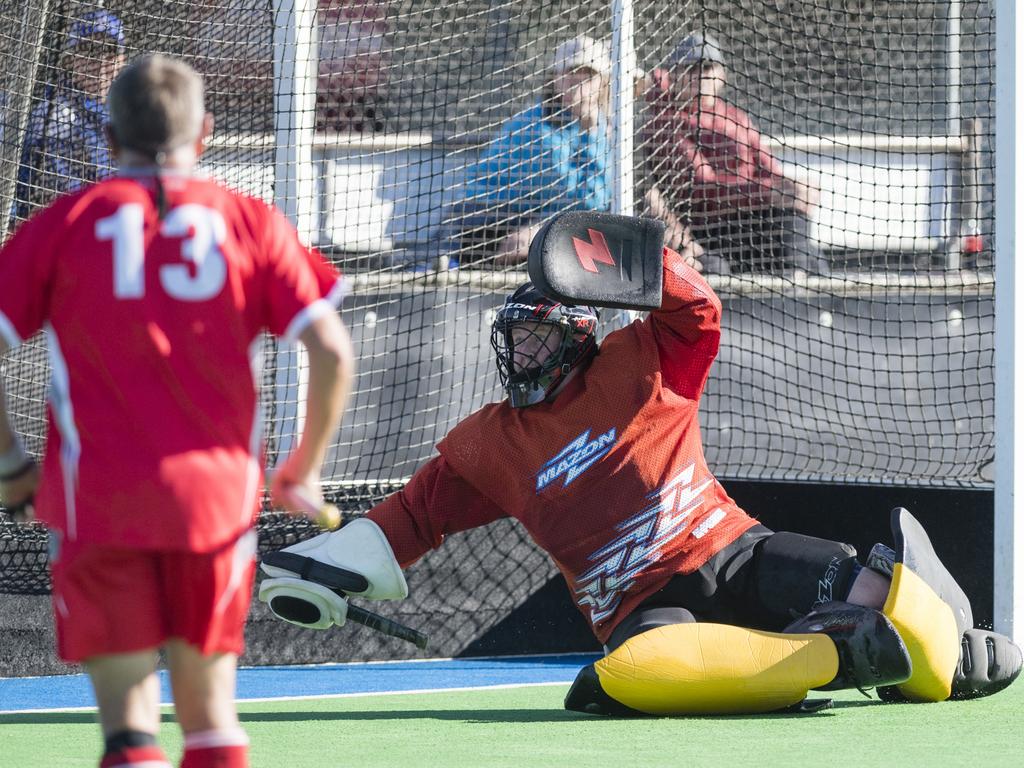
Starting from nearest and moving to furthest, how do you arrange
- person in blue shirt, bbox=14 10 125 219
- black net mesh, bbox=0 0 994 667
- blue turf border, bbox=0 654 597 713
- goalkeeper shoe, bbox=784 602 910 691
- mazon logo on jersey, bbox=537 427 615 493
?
1. goalkeeper shoe, bbox=784 602 910 691
2. mazon logo on jersey, bbox=537 427 615 493
3. blue turf border, bbox=0 654 597 713
4. person in blue shirt, bbox=14 10 125 219
5. black net mesh, bbox=0 0 994 667

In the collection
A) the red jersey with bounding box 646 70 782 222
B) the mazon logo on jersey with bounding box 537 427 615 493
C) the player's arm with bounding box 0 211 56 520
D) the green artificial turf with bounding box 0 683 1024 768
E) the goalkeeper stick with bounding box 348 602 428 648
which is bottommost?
the green artificial turf with bounding box 0 683 1024 768

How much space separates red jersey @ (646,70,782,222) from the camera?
686cm

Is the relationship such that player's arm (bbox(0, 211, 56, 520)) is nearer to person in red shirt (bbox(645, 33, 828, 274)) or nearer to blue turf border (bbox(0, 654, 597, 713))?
blue turf border (bbox(0, 654, 597, 713))

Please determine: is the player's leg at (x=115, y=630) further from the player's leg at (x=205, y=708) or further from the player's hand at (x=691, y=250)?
the player's hand at (x=691, y=250)

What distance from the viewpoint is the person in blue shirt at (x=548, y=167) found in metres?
6.65

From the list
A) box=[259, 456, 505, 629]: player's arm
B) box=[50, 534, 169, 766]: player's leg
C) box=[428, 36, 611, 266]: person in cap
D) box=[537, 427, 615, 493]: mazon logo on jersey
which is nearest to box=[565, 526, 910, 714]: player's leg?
box=[537, 427, 615, 493]: mazon logo on jersey

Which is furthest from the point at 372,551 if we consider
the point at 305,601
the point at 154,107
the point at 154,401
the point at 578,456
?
the point at 154,107

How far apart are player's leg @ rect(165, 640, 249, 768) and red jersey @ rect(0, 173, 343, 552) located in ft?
0.68

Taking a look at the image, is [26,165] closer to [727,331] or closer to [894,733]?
[727,331]

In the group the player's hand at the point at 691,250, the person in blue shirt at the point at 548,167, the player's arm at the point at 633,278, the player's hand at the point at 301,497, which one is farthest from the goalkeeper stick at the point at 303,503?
the player's hand at the point at 691,250

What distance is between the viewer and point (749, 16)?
7.80m

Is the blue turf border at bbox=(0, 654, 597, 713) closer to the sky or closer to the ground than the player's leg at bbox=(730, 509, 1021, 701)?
closer to the ground

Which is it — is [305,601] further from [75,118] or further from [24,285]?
[75,118]

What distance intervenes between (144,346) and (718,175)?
15.8ft
